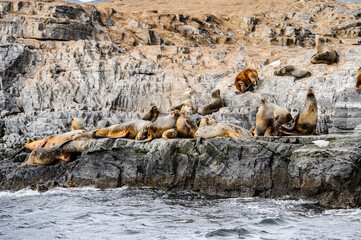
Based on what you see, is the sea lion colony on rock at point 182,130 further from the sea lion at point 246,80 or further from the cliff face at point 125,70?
the sea lion at point 246,80

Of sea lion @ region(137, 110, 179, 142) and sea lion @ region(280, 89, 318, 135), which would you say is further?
sea lion @ region(137, 110, 179, 142)

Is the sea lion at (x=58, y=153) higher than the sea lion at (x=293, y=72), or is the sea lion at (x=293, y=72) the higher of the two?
the sea lion at (x=293, y=72)

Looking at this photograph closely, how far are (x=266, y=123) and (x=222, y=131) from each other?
38.5 inches

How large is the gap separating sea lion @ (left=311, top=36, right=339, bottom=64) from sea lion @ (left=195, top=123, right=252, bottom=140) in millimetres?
9852

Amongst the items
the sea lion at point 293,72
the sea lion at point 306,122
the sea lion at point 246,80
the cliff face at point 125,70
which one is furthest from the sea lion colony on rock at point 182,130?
the sea lion at point 293,72

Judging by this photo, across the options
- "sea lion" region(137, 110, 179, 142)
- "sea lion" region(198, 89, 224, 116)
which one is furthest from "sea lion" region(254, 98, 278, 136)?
"sea lion" region(198, 89, 224, 116)

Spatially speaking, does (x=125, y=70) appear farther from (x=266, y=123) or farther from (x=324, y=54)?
(x=266, y=123)

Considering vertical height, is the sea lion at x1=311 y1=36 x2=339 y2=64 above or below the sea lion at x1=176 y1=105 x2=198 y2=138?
above

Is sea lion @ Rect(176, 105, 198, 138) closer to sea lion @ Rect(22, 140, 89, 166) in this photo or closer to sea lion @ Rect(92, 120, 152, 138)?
sea lion @ Rect(92, 120, 152, 138)

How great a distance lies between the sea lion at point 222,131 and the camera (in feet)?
32.3

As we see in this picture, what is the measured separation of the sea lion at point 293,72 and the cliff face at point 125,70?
1.15ft

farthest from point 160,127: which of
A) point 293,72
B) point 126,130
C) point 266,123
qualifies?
point 293,72

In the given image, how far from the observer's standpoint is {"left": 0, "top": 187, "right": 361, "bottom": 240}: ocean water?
19.3ft

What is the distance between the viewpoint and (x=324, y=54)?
1862cm
